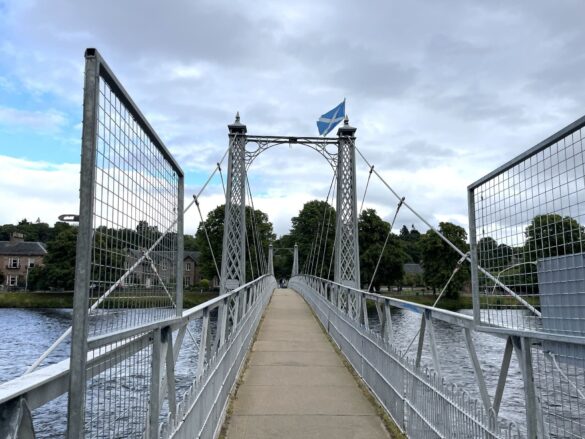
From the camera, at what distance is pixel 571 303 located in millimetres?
2521

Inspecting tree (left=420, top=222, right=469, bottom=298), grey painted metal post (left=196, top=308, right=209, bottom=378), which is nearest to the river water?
grey painted metal post (left=196, top=308, right=209, bottom=378)

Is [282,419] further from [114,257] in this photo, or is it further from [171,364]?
[114,257]

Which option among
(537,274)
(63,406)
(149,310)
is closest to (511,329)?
(537,274)

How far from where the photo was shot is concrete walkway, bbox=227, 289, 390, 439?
4.92m

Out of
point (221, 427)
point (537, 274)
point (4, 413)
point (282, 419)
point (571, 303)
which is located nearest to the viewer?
point (4, 413)

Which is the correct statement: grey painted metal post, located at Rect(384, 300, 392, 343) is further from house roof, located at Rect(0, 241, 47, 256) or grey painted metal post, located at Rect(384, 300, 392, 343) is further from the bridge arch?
house roof, located at Rect(0, 241, 47, 256)

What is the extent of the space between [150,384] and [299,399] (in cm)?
347

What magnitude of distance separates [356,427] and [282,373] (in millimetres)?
2573

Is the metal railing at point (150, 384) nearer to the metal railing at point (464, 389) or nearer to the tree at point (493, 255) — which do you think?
the metal railing at point (464, 389)

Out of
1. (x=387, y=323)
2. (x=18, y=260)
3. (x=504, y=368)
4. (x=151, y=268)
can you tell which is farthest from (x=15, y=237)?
(x=504, y=368)

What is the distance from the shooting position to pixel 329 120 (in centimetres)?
1839

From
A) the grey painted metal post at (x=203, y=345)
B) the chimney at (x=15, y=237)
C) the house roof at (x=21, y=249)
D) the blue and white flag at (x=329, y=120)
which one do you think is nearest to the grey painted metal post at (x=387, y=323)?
the grey painted metal post at (x=203, y=345)

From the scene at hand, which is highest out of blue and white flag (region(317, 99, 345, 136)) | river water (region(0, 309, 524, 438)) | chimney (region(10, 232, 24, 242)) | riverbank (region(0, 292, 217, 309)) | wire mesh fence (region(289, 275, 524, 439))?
chimney (region(10, 232, 24, 242))

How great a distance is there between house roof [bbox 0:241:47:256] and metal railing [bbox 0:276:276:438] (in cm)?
7025
